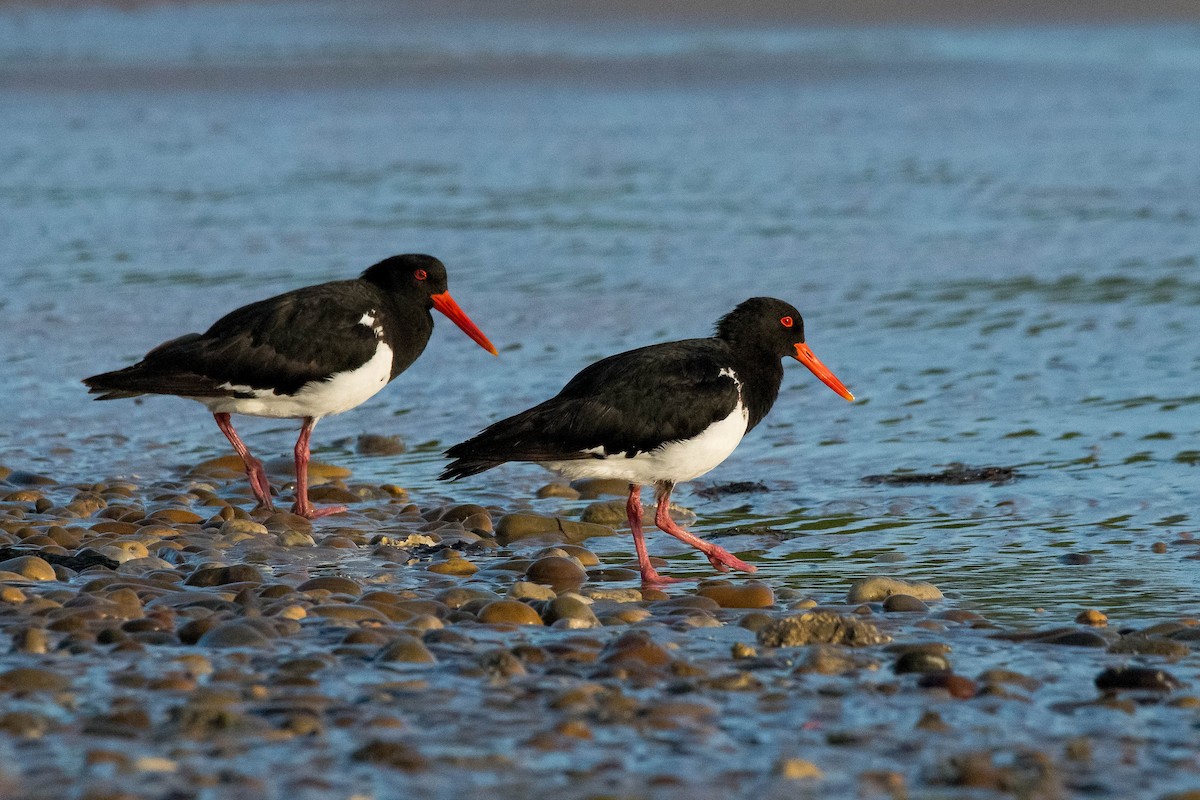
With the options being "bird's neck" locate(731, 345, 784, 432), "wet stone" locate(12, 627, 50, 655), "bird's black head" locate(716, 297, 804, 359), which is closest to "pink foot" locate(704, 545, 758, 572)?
"bird's neck" locate(731, 345, 784, 432)

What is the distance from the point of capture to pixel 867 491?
848cm

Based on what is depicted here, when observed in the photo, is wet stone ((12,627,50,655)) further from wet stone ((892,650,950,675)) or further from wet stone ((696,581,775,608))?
wet stone ((892,650,950,675))

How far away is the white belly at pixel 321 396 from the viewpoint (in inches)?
324

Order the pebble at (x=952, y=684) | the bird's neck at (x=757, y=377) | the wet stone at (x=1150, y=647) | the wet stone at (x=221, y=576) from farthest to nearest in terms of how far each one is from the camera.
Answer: the bird's neck at (x=757, y=377), the wet stone at (x=221, y=576), the wet stone at (x=1150, y=647), the pebble at (x=952, y=684)

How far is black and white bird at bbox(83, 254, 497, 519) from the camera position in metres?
8.17

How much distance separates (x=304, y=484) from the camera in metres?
8.23

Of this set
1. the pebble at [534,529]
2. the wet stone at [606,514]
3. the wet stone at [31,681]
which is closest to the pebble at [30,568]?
the wet stone at [31,681]

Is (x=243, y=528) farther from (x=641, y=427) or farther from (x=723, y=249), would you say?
(x=723, y=249)

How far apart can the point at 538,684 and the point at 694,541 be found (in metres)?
2.08

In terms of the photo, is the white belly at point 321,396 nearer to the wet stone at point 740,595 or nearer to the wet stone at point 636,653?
the wet stone at point 740,595

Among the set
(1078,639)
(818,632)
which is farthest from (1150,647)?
(818,632)

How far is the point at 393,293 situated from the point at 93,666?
366 centimetres

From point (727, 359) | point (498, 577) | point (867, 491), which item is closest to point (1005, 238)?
point (867, 491)

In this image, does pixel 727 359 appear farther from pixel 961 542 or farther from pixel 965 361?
pixel 965 361
